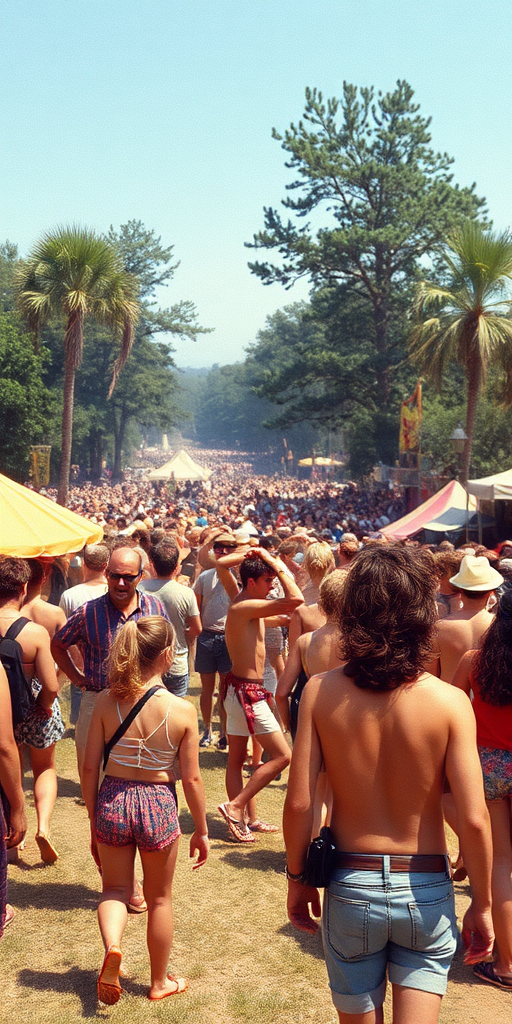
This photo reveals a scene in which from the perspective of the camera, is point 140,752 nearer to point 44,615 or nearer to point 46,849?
point 46,849

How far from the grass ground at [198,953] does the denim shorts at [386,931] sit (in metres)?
1.45

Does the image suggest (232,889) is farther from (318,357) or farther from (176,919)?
(318,357)

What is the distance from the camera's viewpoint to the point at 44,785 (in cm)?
474

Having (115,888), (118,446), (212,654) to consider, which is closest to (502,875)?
(115,888)

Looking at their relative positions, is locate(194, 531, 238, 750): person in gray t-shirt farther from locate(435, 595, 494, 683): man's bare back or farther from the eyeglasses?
the eyeglasses

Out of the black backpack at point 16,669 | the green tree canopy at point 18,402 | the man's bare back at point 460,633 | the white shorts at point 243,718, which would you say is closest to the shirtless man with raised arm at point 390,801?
the black backpack at point 16,669

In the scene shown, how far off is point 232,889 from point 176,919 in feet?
1.44

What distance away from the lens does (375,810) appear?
6.68 feet

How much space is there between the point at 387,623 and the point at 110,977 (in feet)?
5.81

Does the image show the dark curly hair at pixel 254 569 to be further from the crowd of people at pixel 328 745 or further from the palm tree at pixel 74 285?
the palm tree at pixel 74 285

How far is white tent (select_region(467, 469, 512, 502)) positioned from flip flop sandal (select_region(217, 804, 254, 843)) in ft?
30.6

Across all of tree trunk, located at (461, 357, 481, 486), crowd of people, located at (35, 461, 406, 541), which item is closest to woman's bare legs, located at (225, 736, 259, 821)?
crowd of people, located at (35, 461, 406, 541)

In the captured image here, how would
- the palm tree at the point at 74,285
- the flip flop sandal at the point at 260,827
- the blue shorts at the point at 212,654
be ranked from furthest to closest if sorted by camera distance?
the palm tree at the point at 74,285
the blue shorts at the point at 212,654
the flip flop sandal at the point at 260,827

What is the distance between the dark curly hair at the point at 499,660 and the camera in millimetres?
3107
